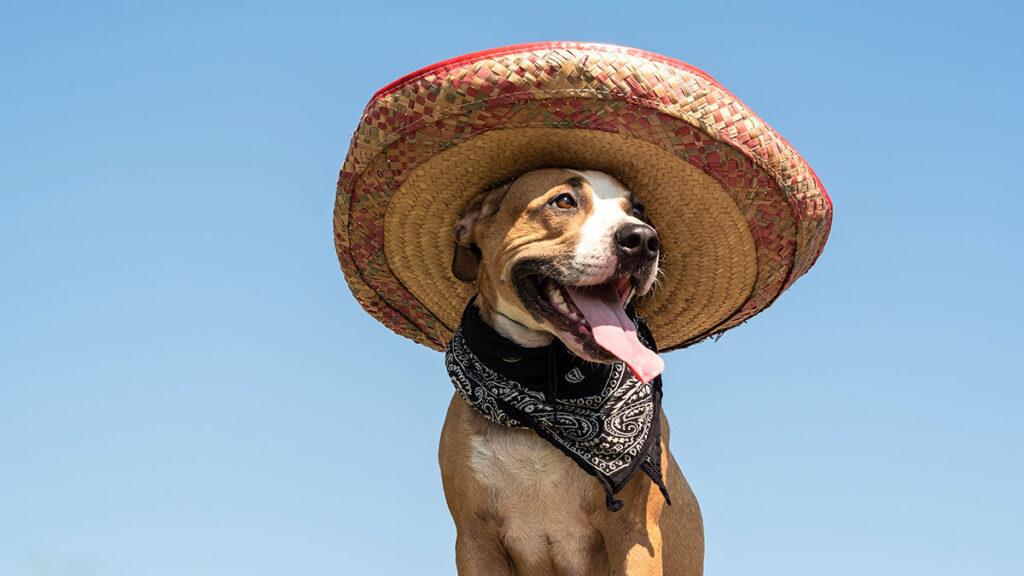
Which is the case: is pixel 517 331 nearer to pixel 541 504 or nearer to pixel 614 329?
pixel 614 329

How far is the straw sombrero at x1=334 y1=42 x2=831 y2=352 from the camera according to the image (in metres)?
4.43

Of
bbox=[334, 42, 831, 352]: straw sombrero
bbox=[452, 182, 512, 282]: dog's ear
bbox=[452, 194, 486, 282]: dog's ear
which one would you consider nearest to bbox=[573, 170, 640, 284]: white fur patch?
bbox=[334, 42, 831, 352]: straw sombrero

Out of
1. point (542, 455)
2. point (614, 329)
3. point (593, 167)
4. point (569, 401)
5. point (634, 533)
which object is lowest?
point (634, 533)

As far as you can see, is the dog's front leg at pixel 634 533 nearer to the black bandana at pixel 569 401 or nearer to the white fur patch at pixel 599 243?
the black bandana at pixel 569 401

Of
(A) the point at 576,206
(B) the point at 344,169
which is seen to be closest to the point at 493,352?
(A) the point at 576,206

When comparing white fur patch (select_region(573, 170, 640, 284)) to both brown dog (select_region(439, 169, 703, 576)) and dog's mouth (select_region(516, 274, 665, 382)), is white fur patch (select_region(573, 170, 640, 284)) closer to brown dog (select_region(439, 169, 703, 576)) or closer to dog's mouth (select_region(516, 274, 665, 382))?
brown dog (select_region(439, 169, 703, 576))

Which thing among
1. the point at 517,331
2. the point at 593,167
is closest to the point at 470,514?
the point at 517,331

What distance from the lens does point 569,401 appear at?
4.86 m

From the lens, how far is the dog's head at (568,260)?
4.59m

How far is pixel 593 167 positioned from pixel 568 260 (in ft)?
2.14

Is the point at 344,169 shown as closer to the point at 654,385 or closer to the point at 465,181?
the point at 465,181

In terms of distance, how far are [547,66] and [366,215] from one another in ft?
4.34

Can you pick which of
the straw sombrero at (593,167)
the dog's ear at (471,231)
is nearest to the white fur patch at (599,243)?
the straw sombrero at (593,167)

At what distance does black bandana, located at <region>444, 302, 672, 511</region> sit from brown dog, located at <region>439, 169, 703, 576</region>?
0.40ft
